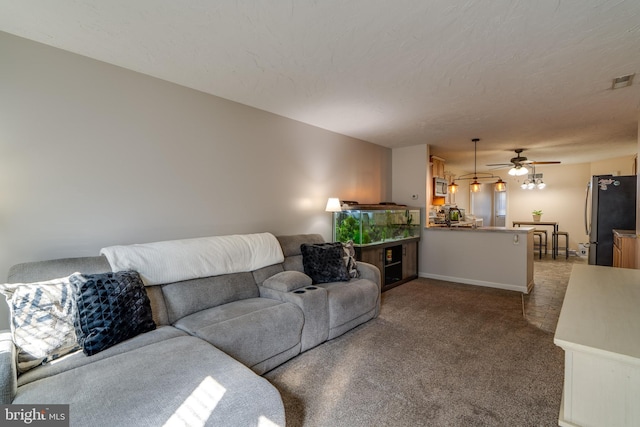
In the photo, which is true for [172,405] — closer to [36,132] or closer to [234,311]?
[234,311]

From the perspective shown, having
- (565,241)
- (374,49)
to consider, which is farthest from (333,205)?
(565,241)

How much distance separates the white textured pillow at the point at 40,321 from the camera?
61.4 inches

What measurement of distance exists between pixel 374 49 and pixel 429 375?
244cm

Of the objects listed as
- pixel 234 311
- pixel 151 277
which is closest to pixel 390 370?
pixel 234 311

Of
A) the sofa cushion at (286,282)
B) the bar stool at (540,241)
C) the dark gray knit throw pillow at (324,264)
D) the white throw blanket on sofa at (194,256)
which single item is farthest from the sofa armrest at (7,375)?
the bar stool at (540,241)

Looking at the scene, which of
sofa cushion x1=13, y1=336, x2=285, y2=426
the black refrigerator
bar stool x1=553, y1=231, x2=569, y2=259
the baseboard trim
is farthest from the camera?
bar stool x1=553, y1=231, x2=569, y2=259

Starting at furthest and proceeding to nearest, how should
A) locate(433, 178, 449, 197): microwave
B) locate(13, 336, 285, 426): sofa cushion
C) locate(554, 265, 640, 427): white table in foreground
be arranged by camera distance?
locate(433, 178, 449, 197): microwave < locate(13, 336, 285, 426): sofa cushion < locate(554, 265, 640, 427): white table in foreground

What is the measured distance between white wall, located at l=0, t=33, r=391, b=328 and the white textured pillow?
0.56 metres

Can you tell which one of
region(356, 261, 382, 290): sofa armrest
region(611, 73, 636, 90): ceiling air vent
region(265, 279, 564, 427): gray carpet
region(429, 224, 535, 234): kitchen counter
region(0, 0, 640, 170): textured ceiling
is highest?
region(0, 0, 640, 170): textured ceiling

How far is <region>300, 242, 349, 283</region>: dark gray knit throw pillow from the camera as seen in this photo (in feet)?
10.5

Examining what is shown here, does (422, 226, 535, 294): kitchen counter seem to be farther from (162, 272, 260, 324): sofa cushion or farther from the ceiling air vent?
(162, 272, 260, 324): sofa cushion

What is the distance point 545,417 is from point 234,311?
6.99ft

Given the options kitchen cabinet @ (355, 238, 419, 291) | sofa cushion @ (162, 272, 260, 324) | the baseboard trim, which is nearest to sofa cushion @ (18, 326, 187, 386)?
sofa cushion @ (162, 272, 260, 324)

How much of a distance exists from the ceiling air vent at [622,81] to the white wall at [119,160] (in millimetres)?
3260
